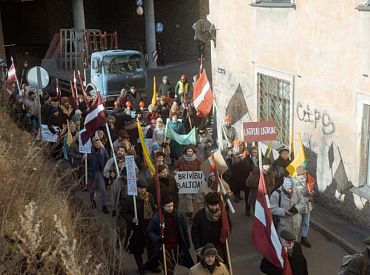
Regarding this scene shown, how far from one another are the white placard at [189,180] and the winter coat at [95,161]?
1953 mm

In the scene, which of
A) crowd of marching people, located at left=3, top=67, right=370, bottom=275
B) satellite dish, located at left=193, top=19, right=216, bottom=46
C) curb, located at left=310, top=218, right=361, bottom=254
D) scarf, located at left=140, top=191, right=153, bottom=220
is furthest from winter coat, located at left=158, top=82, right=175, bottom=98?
scarf, located at left=140, top=191, right=153, bottom=220

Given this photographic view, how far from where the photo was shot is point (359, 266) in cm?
577

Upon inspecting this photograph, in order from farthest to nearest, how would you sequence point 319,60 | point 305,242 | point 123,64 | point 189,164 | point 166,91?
point 123,64, point 166,91, point 319,60, point 189,164, point 305,242

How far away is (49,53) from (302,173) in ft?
68.4

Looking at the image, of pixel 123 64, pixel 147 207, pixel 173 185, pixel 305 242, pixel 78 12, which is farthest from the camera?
pixel 78 12

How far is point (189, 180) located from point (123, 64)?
495 inches

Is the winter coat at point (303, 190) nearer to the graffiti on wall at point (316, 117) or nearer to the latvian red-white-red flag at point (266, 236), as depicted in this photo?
the latvian red-white-red flag at point (266, 236)

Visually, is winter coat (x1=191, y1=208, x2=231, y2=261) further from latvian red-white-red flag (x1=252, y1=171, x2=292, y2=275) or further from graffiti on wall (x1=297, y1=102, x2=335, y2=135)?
graffiti on wall (x1=297, y1=102, x2=335, y2=135)

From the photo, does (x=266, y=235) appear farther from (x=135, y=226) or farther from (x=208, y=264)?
(x=135, y=226)

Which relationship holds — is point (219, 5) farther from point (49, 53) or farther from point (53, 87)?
point (49, 53)

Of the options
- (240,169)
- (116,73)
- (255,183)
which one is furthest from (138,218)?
(116,73)

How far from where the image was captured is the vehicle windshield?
2064 centimetres

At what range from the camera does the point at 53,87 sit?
76.2ft

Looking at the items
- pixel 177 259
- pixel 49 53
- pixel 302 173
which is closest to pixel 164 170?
pixel 177 259
